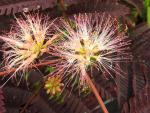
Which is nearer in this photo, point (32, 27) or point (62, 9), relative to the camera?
point (32, 27)

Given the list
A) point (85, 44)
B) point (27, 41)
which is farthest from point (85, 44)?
point (27, 41)

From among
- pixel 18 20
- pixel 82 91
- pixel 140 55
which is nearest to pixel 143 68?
pixel 140 55

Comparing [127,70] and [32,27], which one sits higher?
[32,27]

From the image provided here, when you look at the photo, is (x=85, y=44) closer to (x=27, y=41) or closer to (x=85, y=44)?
(x=85, y=44)

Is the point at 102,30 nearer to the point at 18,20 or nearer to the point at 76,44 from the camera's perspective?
the point at 76,44
